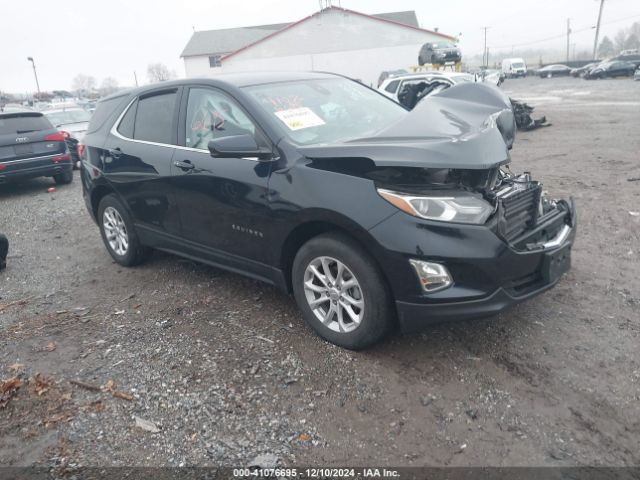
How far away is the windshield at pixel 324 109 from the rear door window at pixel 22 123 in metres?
7.66

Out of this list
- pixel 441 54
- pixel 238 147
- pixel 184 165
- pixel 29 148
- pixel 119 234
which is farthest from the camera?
pixel 441 54

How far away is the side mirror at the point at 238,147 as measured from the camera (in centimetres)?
342

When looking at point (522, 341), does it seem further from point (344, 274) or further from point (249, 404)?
point (249, 404)

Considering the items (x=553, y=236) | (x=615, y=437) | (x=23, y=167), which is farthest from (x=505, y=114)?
(x=23, y=167)

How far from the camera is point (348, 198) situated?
3109 mm

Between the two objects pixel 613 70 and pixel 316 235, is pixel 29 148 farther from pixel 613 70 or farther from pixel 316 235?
pixel 613 70

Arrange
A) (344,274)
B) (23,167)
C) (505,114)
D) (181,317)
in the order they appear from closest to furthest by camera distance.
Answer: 1. (344,274)
2. (505,114)
3. (181,317)
4. (23,167)

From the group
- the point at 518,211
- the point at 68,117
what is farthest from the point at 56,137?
the point at 518,211

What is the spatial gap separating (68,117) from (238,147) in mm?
13193

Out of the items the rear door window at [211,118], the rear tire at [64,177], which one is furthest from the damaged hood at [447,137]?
the rear tire at [64,177]

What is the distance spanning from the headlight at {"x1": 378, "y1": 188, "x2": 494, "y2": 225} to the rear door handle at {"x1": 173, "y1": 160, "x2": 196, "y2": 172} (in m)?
1.78

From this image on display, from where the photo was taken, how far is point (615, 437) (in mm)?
2525

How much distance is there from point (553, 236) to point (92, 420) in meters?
3.06

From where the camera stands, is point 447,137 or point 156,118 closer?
point 447,137
